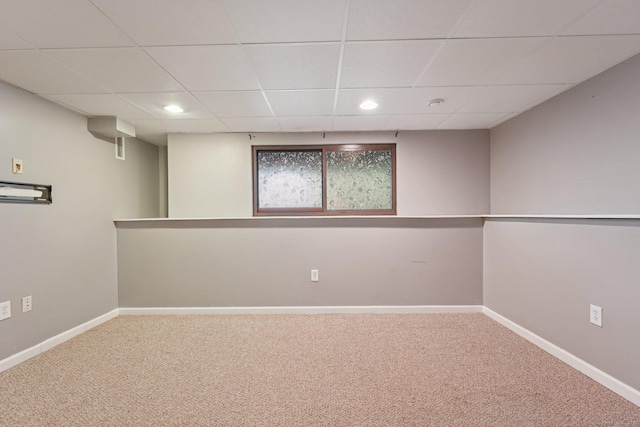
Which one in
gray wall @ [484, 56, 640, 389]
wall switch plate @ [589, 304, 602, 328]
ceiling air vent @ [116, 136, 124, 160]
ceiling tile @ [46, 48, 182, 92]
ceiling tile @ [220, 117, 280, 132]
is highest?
ceiling tile @ [46, 48, 182, 92]

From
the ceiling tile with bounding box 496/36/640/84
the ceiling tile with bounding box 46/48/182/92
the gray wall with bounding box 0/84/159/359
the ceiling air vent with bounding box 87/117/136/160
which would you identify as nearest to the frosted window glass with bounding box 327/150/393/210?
the ceiling tile with bounding box 496/36/640/84

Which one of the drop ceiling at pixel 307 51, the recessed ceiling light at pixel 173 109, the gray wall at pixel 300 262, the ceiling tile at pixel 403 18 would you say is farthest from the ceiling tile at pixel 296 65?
the gray wall at pixel 300 262

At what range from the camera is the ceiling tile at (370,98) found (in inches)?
83.8

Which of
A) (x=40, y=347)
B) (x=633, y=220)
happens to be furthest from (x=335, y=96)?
(x=40, y=347)

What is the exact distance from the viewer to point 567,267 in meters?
2.02

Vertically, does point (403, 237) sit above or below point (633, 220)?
below

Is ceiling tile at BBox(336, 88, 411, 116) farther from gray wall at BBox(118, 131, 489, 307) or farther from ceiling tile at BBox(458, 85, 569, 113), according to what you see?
gray wall at BBox(118, 131, 489, 307)

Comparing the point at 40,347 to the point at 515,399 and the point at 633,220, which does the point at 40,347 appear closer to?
the point at 515,399

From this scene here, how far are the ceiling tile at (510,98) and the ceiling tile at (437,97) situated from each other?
9 cm

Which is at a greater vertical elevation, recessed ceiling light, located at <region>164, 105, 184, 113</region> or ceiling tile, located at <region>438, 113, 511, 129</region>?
recessed ceiling light, located at <region>164, 105, 184, 113</region>

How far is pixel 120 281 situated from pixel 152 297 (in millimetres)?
380

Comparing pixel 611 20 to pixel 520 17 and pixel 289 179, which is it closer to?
pixel 520 17

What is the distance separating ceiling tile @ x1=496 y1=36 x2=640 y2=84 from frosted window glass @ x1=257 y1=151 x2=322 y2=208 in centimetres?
192

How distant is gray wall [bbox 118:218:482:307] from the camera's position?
3.01 meters
